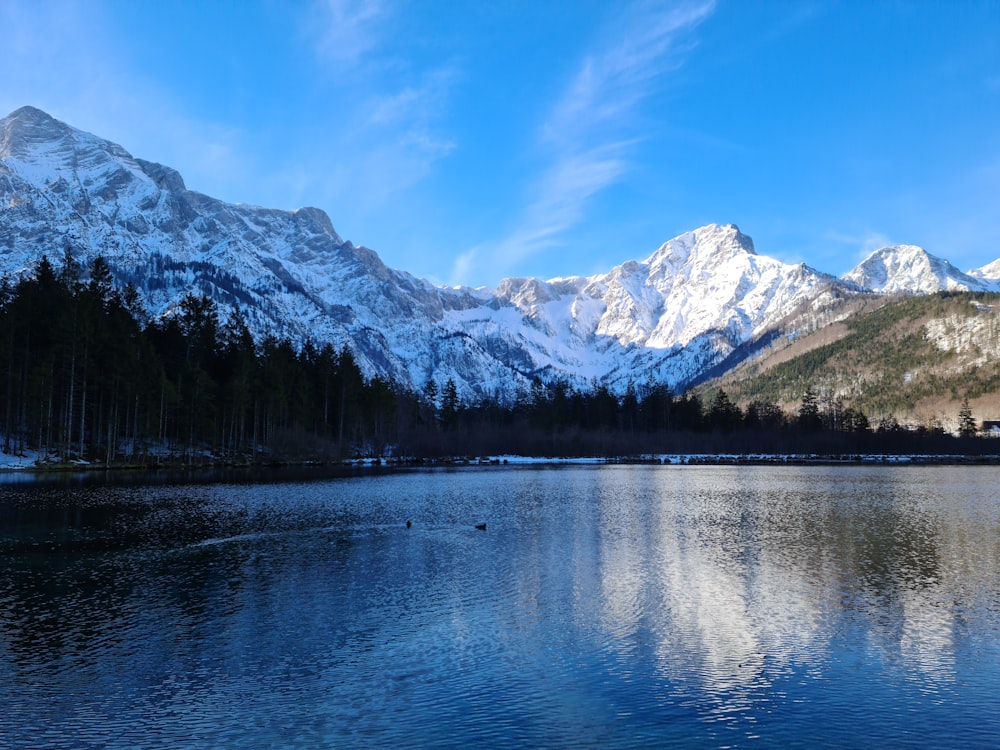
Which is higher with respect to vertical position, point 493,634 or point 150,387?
point 150,387

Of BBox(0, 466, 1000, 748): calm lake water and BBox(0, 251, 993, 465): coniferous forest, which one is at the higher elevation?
BBox(0, 251, 993, 465): coniferous forest

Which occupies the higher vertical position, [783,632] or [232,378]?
[232,378]

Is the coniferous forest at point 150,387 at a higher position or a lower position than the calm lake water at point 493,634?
higher

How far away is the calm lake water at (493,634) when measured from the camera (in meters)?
16.4

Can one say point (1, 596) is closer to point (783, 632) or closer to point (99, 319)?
point (783, 632)

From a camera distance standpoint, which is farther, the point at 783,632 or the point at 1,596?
the point at 1,596

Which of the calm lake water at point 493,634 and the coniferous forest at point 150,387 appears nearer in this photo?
the calm lake water at point 493,634

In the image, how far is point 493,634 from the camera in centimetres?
2359

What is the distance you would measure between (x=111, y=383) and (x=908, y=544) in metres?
92.9

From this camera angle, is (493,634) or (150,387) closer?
(493,634)

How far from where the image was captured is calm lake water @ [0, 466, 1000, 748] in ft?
53.9

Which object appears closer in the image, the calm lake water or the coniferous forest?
the calm lake water

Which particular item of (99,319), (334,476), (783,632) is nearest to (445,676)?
(783,632)

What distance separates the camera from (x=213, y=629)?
24.0m
